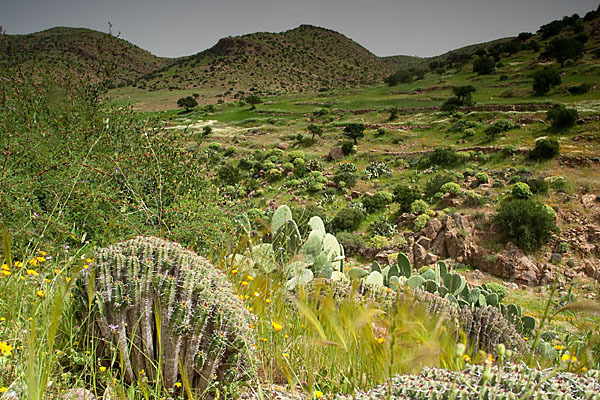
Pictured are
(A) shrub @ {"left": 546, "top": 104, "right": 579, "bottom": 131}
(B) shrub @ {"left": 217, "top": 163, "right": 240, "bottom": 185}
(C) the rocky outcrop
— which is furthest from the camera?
(A) shrub @ {"left": 546, "top": 104, "right": 579, "bottom": 131}

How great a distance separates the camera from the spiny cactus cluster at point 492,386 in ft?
3.51

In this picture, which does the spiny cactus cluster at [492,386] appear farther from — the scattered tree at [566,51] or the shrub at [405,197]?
the scattered tree at [566,51]

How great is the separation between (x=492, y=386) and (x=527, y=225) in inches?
596

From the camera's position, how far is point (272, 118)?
39406mm

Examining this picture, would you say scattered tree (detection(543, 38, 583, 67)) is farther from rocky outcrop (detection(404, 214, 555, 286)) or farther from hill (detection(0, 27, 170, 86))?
hill (detection(0, 27, 170, 86))

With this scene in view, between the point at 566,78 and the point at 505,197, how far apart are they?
2763 cm

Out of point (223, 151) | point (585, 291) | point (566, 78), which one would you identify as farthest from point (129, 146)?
point (566, 78)

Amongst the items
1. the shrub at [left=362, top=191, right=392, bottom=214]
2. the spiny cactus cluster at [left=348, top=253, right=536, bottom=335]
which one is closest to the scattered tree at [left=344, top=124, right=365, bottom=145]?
the shrub at [left=362, top=191, right=392, bottom=214]

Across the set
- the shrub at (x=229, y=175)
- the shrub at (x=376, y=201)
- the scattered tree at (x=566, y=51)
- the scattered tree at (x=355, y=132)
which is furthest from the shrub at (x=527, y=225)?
the scattered tree at (x=566, y=51)

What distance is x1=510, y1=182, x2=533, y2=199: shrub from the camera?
16.4m

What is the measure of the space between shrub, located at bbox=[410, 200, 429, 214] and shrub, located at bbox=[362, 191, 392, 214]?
1.67 metres

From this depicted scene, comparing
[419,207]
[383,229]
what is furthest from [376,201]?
[383,229]

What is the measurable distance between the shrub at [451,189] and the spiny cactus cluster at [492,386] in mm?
17595

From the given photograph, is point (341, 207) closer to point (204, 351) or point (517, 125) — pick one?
point (517, 125)
